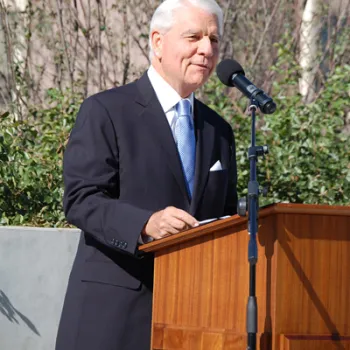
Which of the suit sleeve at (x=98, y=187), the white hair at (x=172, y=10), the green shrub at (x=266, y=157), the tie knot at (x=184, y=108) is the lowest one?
the suit sleeve at (x=98, y=187)

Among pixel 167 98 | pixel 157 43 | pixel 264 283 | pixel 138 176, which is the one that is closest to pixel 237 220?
pixel 264 283

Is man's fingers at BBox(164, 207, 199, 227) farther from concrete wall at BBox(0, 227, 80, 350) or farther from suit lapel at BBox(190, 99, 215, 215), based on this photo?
concrete wall at BBox(0, 227, 80, 350)

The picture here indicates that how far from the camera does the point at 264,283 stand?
9.45 ft

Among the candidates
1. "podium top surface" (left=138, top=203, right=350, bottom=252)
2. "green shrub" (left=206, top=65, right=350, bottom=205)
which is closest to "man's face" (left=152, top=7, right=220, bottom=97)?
"podium top surface" (left=138, top=203, right=350, bottom=252)

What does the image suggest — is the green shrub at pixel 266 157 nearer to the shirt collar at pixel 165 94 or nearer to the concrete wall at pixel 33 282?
the concrete wall at pixel 33 282

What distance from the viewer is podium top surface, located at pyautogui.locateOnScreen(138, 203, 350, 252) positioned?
9.32 feet

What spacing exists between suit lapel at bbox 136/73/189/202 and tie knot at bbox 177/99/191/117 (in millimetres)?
84

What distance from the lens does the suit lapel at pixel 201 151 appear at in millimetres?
3432

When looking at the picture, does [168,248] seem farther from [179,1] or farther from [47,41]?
[47,41]

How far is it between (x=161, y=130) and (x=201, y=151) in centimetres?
17

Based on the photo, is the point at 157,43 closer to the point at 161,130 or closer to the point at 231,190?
the point at 161,130

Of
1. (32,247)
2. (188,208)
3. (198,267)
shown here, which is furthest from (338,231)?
(32,247)

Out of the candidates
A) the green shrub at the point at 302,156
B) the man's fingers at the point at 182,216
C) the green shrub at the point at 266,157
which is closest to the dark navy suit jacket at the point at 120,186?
the man's fingers at the point at 182,216

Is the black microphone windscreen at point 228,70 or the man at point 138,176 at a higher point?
the black microphone windscreen at point 228,70
